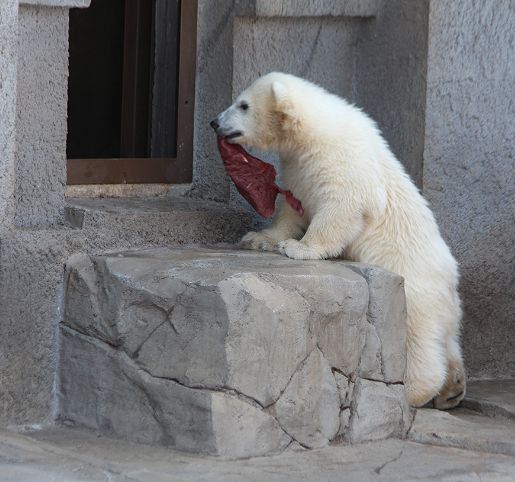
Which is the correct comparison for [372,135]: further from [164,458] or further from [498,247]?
[164,458]

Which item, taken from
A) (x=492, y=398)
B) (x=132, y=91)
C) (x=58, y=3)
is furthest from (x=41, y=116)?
(x=492, y=398)

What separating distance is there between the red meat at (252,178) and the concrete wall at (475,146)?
2.57 feet

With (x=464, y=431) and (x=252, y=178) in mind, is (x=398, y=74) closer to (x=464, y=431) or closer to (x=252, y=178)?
(x=252, y=178)

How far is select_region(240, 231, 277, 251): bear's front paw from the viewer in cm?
518

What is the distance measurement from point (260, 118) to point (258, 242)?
0.54m

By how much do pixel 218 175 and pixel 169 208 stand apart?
0.56 metres

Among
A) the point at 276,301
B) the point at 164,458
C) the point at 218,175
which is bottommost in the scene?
the point at 164,458

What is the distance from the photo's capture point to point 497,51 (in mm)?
5742

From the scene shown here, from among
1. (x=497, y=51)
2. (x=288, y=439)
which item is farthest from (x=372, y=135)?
(x=288, y=439)

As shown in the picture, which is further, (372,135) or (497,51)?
(497,51)

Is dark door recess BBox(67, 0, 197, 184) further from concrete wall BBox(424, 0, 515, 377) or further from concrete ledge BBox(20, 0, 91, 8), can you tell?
concrete wall BBox(424, 0, 515, 377)

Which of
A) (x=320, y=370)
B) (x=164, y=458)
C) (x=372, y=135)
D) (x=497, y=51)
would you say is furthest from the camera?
(x=497, y=51)

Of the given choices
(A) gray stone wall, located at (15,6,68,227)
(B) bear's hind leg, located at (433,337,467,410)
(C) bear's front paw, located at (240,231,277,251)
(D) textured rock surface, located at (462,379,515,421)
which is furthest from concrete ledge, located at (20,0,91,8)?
(D) textured rock surface, located at (462,379,515,421)

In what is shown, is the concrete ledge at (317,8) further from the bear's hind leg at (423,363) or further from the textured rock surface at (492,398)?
the textured rock surface at (492,398)
